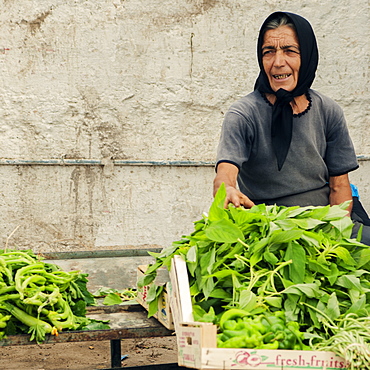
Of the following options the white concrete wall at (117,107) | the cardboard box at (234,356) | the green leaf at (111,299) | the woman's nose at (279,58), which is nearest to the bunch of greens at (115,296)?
the green leaf at (111,299)

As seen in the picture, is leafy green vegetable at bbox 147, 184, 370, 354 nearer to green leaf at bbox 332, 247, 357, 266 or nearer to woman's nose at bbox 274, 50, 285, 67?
green leaf at bbox 332, 247, 357, 266

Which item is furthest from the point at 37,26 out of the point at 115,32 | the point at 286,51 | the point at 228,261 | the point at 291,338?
the point at 291,338

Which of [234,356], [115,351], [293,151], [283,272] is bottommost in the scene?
[115,351]

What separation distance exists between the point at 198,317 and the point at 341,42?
437cm

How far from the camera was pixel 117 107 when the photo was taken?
17.1 feet

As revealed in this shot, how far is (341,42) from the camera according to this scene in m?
5.55

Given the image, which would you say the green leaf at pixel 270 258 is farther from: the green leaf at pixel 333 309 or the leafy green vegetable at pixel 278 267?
the green leaf at pixel 333 309

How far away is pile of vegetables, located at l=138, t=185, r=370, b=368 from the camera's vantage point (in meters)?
1.85

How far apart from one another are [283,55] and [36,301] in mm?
1852

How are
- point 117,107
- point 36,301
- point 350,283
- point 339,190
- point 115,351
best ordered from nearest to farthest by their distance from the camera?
point 350,283, point 36,301, point 115,351, point 339,190, point 117,107

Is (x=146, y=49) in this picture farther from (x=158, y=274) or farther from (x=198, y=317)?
(x=198, y=317)

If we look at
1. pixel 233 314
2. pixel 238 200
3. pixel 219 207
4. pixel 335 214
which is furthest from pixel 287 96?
pixel 233 314

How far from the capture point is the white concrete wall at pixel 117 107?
200 inches

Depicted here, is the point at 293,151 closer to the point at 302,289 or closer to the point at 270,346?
the point at 302,289
